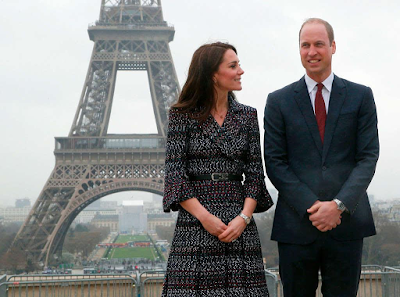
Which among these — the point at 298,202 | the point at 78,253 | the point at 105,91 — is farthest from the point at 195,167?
the point at 78,253

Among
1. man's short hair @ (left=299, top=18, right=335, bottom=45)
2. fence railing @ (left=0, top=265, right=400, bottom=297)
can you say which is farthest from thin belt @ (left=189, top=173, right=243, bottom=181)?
fence railing @ (left=0, top=265, right=400, bottom=297)

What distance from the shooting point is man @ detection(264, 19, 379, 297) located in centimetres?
257

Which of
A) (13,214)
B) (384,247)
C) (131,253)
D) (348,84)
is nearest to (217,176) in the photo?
(348,84)

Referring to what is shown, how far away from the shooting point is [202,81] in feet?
9.15

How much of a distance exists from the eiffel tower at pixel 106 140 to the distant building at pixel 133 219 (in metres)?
47.4

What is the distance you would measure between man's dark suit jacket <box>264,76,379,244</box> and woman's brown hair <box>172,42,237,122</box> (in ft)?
1.02

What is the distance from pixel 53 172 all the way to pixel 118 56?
21.5ft

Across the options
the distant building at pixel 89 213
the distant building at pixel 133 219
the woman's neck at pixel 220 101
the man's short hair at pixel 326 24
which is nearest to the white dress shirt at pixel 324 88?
the man's short hair at pixel 326 24

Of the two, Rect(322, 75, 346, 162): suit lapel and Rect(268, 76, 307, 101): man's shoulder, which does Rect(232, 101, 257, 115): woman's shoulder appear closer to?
Rect(268, 76, 307, 101): man's shoulder

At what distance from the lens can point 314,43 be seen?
8.70ft

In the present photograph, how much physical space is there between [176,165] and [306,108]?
657 millimetres

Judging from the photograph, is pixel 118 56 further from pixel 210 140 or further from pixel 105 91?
pixel 210 140

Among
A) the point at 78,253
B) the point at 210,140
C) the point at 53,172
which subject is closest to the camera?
the point at 210,140

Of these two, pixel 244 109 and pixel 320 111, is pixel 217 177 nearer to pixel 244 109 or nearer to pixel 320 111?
pixel 244 109
